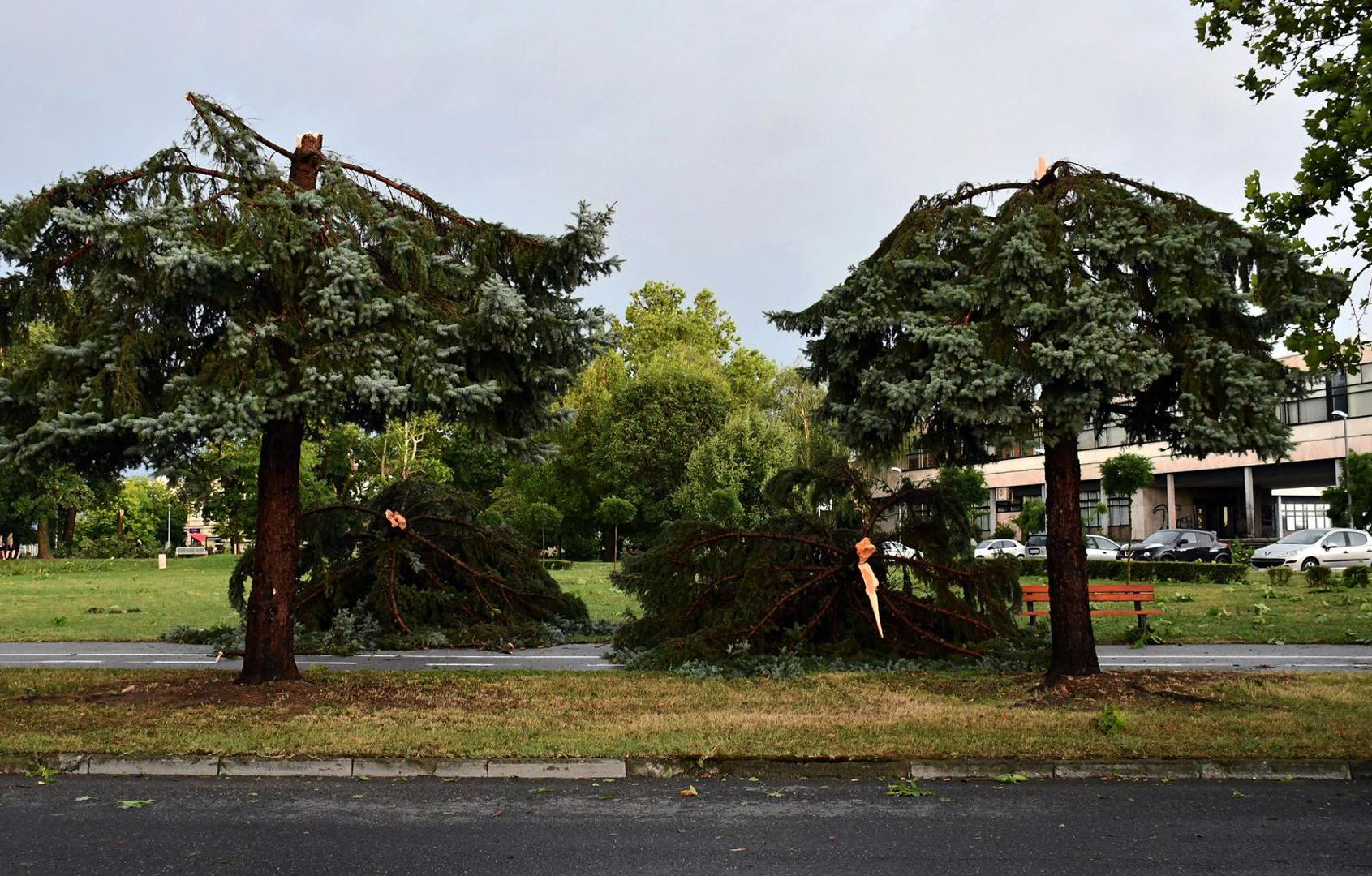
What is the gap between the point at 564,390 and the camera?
35.6 feet

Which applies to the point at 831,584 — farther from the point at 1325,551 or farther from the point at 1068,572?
the point at 1325,551

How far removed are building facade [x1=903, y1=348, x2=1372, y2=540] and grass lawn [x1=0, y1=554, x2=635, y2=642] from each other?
1240 inches

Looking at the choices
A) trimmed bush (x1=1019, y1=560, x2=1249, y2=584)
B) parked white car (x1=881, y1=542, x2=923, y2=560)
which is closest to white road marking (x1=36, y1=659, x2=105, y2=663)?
parked white car (x1=881, y1=542, x2=923, y2=560)

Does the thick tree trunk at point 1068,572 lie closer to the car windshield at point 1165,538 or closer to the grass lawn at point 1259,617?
the grass lawn at point 1259,617

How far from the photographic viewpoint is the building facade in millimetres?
57688

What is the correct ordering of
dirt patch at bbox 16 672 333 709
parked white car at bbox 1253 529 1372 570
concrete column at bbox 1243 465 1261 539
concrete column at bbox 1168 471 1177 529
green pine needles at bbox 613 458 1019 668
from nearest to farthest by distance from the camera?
dirt patch at bbox 16 672 333 709 < green pine needles at bbox 613 458 1019 668 < parked white car at bbox 1253 529 1372 570 < concrete column at bbox 1243 465 1261 539 < concrete column at bbox 1168 471 1177 529

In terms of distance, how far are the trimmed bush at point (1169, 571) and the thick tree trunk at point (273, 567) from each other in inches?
866

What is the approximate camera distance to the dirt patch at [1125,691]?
32.8 feet

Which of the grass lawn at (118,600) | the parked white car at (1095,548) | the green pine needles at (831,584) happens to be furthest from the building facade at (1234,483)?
the green pine needles at (831,584)

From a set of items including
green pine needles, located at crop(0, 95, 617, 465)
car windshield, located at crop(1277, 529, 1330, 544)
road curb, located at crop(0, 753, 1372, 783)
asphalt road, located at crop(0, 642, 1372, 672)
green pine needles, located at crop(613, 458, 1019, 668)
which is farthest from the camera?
car windshield, located at crop(1277, 529, 1330, 544)

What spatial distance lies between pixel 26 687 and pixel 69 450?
3058 millimetres

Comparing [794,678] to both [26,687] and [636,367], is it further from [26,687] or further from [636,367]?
[636,367]

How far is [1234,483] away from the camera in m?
68.9

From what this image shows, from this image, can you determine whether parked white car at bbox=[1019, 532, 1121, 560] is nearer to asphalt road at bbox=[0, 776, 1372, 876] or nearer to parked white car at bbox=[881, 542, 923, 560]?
parked white car at bbox=[881, 542, 923, 560]
